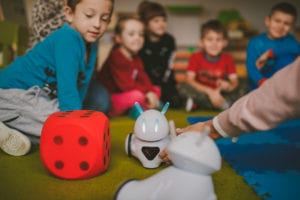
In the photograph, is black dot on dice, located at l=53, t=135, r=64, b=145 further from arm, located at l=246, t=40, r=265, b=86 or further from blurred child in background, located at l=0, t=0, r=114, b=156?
arm, located at l=246, t=40, r=265, b=86

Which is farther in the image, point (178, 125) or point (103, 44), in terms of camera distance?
point (103, 44)

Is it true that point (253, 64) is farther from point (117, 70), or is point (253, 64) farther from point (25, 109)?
point (25, 109)

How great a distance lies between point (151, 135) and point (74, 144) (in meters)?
0.23

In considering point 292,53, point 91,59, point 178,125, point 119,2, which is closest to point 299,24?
point 292,53

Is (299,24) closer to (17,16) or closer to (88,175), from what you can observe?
(17,16)

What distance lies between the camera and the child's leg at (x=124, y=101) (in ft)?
5.85

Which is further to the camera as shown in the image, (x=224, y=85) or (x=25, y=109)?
(x=224, y=85)

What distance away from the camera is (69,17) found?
129 cm

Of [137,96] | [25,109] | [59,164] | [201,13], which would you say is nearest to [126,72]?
[137,96]

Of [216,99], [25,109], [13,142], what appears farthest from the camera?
[216,99]

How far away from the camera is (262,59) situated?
2109mm

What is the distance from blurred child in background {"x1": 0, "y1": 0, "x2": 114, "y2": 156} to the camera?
3.78ft

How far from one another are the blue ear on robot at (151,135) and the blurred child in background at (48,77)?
29 centimetres

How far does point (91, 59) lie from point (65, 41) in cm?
21
